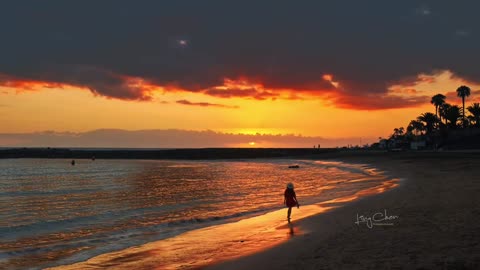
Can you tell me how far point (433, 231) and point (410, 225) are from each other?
5.11 feet

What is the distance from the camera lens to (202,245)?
15.2 m

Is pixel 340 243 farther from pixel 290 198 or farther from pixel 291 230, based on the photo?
pixel 290 198

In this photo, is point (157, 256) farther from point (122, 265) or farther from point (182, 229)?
point (182, 229)

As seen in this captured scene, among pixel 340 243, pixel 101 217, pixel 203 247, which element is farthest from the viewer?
pixel 101 217

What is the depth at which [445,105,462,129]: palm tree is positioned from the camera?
13662 cm

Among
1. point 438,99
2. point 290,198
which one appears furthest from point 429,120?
point 290,198

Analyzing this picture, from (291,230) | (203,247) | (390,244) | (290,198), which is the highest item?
(290,198)
